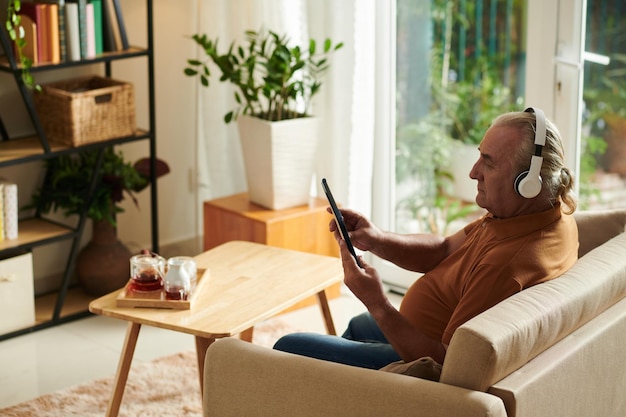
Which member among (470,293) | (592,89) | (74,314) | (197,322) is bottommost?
(74,314)

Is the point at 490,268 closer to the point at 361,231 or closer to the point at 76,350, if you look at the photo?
the point at 361,231

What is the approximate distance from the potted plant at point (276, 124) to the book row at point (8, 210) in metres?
0.84

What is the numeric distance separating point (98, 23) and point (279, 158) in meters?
0.87

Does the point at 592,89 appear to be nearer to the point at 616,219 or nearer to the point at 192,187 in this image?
the point at 616,219

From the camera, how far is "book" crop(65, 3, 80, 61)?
3.64 m

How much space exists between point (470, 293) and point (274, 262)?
3.38 feet

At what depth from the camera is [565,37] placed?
355cm

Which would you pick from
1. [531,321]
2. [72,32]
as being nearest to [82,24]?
[72,32]

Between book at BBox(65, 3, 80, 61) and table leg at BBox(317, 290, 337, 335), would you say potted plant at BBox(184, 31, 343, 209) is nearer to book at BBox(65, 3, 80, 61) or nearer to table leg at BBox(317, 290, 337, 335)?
book at BBox(65, 3, 80, 61)

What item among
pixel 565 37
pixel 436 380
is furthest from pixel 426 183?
pixel 436 380

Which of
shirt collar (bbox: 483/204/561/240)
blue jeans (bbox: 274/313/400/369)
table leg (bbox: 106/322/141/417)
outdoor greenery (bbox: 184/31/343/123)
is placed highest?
outdoor greenery (bbox: 184/31/343/123)

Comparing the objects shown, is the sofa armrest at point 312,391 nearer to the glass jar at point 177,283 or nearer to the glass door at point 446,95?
the glass jar at point 177,283

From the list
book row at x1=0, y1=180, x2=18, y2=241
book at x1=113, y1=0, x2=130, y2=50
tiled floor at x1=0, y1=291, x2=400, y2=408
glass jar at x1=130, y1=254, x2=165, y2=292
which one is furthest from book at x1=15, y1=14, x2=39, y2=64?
glass jar at x1=130, y1=254, x2=165, y2=292

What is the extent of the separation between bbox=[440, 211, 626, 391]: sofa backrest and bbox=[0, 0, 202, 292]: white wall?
2434mm
